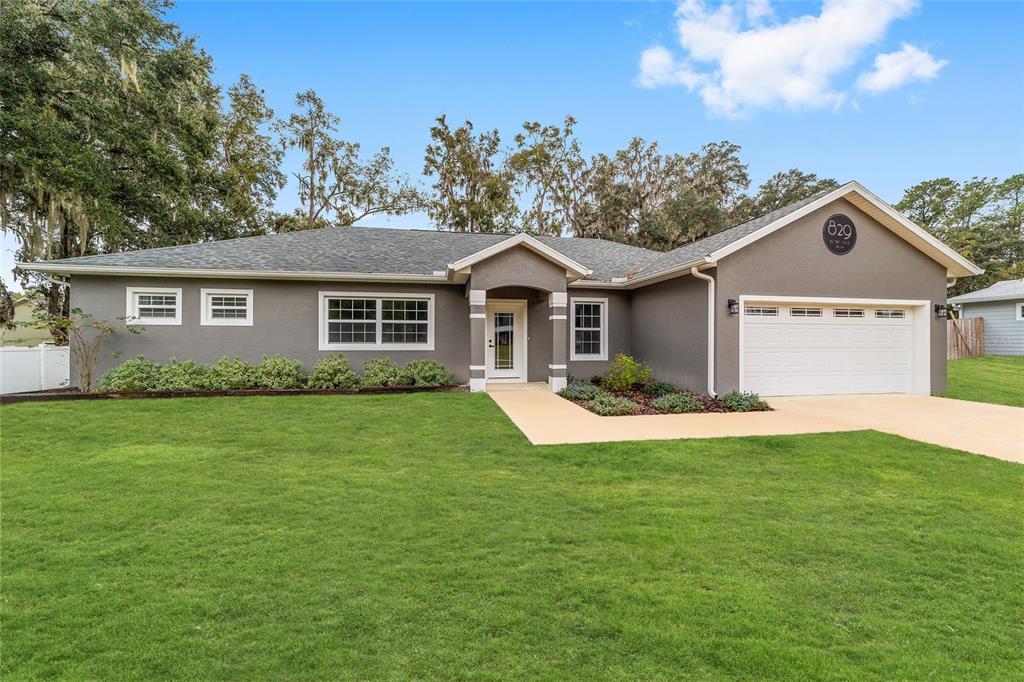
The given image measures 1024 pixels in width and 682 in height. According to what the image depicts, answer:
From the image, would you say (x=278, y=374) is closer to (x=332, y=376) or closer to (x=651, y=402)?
(x=332, y=376)

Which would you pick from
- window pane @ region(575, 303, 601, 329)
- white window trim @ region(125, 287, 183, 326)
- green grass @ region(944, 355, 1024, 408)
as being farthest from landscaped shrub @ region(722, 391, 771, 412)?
white window trim @ region(125, 287, 183, 326)

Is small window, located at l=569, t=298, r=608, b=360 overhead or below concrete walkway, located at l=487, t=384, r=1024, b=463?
overhead

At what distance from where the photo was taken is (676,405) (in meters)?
9.01

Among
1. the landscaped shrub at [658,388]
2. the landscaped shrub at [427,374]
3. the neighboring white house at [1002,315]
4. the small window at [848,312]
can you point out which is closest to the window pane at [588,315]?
the landscaped shrub at [658,388]

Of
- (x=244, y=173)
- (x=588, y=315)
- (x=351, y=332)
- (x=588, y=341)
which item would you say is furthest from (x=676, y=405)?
(x=244, y=173)

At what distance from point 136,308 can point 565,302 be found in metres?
10.0

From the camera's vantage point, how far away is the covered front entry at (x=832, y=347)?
10445mm

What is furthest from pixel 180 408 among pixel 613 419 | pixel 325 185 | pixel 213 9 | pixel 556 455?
pixel 325 185

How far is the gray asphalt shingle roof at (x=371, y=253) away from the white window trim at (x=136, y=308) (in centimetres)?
62

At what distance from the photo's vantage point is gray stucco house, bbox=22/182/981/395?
10281 millimetres

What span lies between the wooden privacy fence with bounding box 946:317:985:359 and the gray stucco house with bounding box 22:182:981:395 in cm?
997

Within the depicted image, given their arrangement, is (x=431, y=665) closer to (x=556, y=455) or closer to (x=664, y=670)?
(x=664, y=670)

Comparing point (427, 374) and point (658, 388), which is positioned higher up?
→ point (427, 374)

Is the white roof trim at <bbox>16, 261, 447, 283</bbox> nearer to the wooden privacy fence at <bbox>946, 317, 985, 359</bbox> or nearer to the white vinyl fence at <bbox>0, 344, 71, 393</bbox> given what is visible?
the white vinyl fence at <bbox>0, 344, 71, 393</bbox>
